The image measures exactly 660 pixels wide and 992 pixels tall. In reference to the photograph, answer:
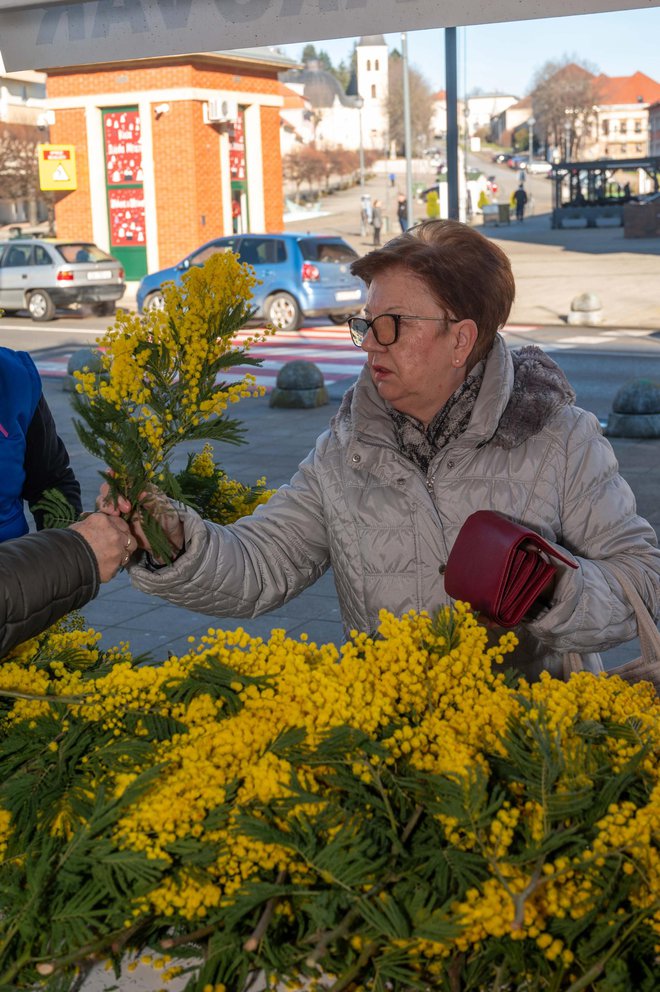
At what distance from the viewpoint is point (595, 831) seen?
177cm

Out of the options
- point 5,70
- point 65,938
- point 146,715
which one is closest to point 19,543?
point 146,715

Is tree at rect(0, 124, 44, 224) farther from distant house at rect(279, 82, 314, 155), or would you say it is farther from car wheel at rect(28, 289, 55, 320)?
distant house at rect(279, 82, 314, 155)

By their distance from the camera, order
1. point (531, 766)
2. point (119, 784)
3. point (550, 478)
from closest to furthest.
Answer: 1. point (531, 766)
2. point (119, 784)
3. point (550, 478)

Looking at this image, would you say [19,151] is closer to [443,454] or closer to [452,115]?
[452,115]

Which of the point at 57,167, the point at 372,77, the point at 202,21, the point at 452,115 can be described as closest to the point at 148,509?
the point at 202,21

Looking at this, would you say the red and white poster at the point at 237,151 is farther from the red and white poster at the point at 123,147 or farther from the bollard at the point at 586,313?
the bollard at the point at 586,313

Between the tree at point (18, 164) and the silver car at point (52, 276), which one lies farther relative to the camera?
the tree at point (18, 164)

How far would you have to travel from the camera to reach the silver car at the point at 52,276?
24719 mm

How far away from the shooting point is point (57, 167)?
31.8m

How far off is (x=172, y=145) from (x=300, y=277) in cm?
1208

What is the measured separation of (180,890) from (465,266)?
1.59m

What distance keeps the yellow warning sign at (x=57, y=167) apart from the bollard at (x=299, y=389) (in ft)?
64.1

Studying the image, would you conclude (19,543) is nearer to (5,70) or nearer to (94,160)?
(5,70)

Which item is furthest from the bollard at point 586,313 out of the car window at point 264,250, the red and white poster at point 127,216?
the red and white poster at point 127,216
